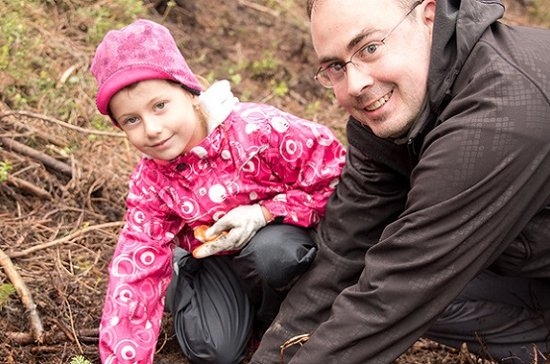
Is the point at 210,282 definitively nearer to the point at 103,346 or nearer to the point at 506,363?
the point at 103,346

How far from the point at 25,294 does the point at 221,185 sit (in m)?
0.90

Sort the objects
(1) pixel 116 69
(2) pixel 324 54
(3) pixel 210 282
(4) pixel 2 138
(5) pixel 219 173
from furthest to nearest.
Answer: (4) pixel 2 138, (3) pixel 210 282, (5) pixel 219 173, (1) pixel 116 69, (2) pixel 324 54

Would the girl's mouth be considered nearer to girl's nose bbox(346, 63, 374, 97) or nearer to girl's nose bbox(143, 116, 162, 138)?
girl's nose bbox(143, 116, 162, 138)

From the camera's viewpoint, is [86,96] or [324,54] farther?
[86,96]

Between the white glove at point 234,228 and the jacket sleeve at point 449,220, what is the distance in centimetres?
75

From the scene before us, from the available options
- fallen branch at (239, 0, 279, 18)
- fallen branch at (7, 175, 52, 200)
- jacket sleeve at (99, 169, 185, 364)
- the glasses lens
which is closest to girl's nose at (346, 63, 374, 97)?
the glasses lens

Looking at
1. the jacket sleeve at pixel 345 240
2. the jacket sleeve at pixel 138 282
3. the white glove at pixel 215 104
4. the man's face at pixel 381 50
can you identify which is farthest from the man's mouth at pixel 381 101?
the jacket sleeve at pixel 138 282

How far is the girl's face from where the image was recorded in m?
2.67

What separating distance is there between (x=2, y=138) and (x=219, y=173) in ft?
4.73

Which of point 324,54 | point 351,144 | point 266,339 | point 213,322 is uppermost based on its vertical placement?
point 324,54

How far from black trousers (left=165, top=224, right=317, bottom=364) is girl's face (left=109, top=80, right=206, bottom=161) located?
508mm

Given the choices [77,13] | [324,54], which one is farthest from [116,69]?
[77,13]

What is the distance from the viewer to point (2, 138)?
148 inches

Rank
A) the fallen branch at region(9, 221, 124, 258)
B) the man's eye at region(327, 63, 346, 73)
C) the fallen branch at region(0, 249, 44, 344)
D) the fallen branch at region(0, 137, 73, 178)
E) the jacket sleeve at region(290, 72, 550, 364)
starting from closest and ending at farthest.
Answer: the jacket sleeve at region(290, 72, 550, 364), the man's eye at region(327, 63, 346, 73), the fallen branch at region(0, 249, 44, 344), the fallen branch at region(9, 221, 124, 258), the fallen branch at region(0, 137, 73, 178)
